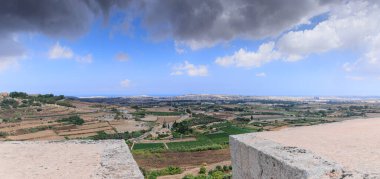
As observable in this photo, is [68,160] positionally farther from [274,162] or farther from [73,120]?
[73,120]

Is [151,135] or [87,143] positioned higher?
[87,143]

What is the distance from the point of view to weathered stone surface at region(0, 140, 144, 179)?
655 cm

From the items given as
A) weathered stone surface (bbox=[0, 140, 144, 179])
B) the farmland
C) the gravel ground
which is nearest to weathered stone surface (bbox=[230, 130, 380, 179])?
the gravel ground

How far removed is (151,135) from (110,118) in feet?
45.8

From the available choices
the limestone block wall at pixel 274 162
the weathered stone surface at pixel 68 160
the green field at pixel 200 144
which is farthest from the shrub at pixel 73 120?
the limestone block wall at pixel 274 162

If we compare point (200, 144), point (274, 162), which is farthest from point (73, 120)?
point (274, 162)

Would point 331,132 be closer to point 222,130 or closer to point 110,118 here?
point 222,130

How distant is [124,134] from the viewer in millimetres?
51875

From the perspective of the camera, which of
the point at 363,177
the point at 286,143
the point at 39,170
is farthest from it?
the point at 286,143

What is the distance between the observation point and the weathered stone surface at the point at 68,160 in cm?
655

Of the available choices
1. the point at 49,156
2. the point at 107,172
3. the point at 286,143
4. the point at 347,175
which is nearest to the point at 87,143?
the point at 49,156

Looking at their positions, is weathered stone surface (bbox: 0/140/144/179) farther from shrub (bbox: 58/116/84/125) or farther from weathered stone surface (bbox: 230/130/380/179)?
shrub (bbox: 58/116/84/125)

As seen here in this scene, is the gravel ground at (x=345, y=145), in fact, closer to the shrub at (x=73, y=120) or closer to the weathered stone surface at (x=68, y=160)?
the weathered stone surface at (x=68, y=160)

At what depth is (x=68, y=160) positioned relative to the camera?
7691 mm
